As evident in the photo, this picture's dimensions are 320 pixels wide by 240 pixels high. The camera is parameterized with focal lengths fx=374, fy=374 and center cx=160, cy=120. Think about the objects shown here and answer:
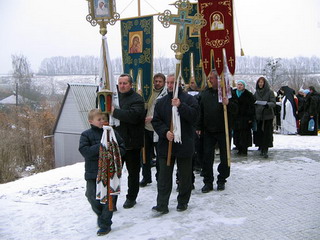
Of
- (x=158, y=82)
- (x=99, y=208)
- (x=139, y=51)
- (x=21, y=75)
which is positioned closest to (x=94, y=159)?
(x=99, y=208)

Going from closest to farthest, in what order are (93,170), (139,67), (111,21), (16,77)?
(93,170), (111,21), (139,67), (16,77)

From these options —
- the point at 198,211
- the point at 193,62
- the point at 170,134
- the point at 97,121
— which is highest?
the point at 193,62

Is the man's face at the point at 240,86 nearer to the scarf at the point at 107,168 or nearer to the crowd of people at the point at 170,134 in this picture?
the crowd of people at the point at 170,134

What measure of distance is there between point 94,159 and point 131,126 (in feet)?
3.02

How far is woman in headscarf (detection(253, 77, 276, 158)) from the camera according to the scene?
832 centimetres

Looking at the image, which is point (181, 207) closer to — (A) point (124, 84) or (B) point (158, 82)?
(A) point (124, 84)

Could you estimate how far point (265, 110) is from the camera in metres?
Answer: 8.34

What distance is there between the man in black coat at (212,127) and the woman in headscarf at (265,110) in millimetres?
2397

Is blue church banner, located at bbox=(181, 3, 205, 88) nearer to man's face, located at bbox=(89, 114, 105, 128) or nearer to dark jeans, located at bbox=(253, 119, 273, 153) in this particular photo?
dark jeans, located at bbox=(253, 119, 273, 153)

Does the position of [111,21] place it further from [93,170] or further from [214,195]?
[214,195]

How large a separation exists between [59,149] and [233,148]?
915 inches

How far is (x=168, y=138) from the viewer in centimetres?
500

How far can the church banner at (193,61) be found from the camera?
28.1 ft

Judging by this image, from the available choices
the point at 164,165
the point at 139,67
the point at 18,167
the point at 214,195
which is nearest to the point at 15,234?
the point at 164,165
